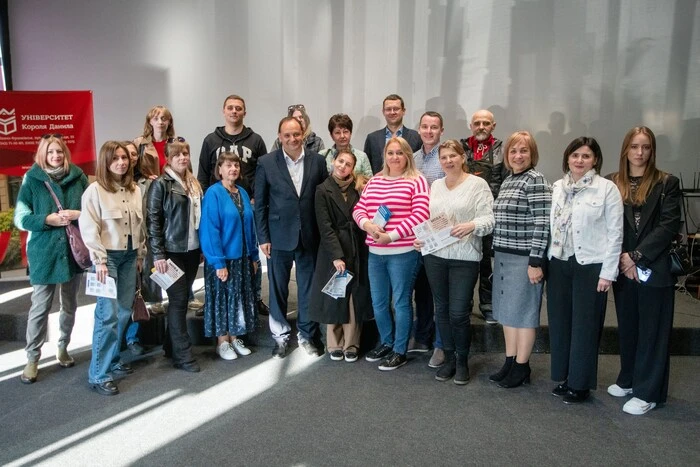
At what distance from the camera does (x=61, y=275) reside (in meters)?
3.18

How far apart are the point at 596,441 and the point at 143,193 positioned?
9.60ft

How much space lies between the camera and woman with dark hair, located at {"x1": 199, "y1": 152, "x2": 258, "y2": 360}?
329 cm

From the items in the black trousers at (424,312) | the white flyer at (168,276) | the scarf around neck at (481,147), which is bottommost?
the black trousers at (424,312)

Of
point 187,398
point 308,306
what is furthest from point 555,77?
point 187,398

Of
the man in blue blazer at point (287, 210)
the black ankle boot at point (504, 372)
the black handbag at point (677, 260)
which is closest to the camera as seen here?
the black handbag at point (677, 260)

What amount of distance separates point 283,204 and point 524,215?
4.76 feet

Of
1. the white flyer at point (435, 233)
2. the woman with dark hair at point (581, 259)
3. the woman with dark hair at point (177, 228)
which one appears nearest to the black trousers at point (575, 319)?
the woman with dark hair at point (581, 259)

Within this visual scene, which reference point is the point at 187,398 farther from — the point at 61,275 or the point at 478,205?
the point at 478,205

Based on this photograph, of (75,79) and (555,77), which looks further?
(75,79)

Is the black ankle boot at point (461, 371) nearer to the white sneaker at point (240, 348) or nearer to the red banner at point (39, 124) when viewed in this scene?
the white sneaker at point (240, 348)

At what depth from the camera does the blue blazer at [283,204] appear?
3.40 m

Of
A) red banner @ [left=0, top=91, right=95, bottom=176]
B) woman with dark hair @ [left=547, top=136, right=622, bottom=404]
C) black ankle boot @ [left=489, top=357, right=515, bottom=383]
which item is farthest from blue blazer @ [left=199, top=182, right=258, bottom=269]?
red banner @ [left=0, top=91, right=95, bottom=176]

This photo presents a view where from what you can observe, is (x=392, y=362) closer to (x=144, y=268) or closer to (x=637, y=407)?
(x=637, y=407)

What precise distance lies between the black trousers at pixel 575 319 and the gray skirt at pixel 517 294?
0.08 meters
